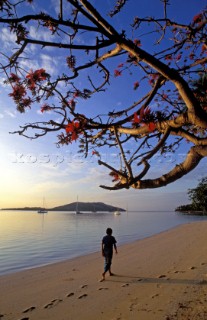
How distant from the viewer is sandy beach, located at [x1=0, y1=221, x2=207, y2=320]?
6766 mm

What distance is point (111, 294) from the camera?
8.53m

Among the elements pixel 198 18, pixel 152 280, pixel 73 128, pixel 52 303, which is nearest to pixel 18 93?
pixel 73 128

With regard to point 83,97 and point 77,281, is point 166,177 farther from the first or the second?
point 77,281

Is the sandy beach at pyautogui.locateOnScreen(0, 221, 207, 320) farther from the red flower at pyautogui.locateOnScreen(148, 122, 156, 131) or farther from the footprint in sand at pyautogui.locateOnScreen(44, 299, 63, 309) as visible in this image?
the red flower at pyautogui.locateOnScreen(148, 122, 156, 131)

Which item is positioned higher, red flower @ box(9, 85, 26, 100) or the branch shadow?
red flower @ box(9, 85, 26, 100)

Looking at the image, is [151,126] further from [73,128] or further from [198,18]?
[198,18]

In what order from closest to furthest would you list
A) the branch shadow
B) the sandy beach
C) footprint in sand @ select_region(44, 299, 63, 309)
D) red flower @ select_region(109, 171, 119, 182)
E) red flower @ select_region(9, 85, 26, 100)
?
red flower @ select_region(109, 171, 119, 182)
red flower @ select_region(9, 85, 26, 100)
the sandy beach
footprint in sand @ select_region(44, 299, 63, 309)
the branch shadow

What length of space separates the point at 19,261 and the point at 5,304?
10.6m

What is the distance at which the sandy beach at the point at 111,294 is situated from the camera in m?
6.77

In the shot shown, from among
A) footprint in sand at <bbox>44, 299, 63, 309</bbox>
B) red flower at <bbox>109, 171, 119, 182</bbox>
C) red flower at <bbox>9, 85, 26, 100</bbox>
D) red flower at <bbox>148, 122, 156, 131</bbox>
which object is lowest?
footprint in sand at <bbox>44, 299, 63, 309</bbox>

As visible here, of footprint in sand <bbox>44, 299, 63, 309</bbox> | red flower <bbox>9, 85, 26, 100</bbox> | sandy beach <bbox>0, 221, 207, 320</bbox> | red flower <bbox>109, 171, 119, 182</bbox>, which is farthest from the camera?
footprint in sand <bbox>44, 299, 63, 309</bbox>

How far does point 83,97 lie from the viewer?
4.39m

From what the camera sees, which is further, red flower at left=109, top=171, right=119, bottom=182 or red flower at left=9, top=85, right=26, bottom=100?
red flower at left=9, top=85, right=26, bottom=100

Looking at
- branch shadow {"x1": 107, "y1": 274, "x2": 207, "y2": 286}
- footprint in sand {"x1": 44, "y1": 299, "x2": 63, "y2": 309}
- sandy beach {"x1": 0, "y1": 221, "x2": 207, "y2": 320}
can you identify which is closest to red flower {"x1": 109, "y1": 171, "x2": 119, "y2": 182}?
sandy beach {"x1": 0, "y1": 221, "x2": 207, "y2": 320}
